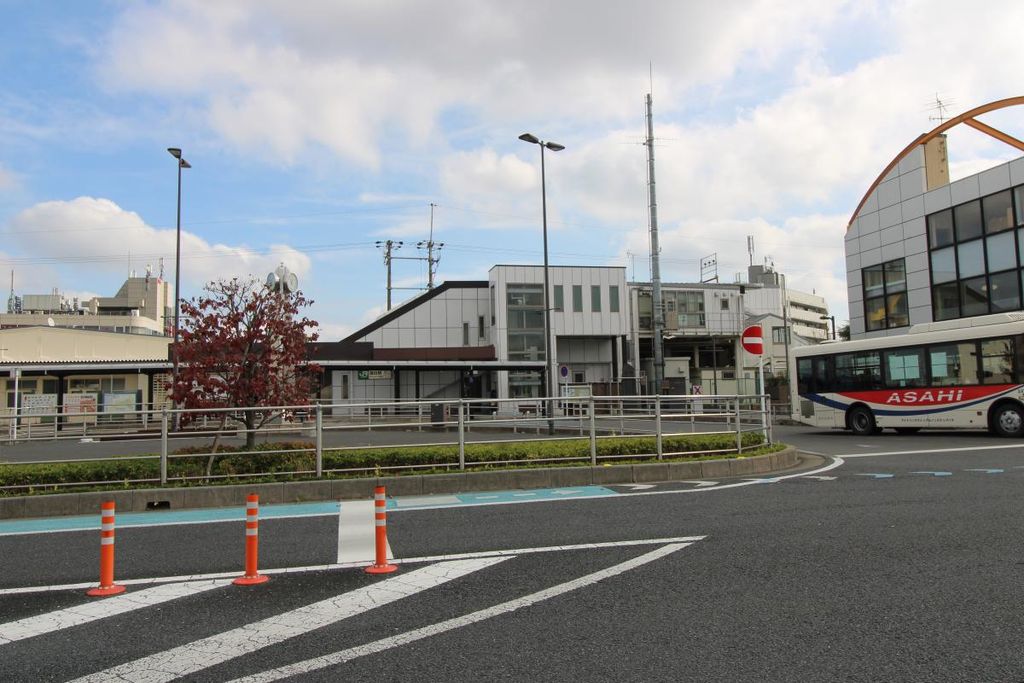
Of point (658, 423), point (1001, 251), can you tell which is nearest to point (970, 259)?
point (1001, 251)

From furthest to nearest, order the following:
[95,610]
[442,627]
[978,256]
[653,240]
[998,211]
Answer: [653,240] → [978,256] → [998,211] → [95,610] → [442,627]

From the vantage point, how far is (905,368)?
21172 mm

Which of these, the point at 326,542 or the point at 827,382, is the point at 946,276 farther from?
the point at 326,542

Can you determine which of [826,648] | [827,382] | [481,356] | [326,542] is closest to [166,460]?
[326,542]

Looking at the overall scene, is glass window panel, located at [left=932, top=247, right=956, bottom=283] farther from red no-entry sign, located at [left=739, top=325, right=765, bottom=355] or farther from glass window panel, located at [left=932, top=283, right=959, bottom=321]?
red no-entry sign, located at [left=739, top=325, right=765, bottom=355]

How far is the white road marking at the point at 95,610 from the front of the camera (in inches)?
205

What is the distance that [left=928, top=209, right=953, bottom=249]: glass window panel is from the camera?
29.7m

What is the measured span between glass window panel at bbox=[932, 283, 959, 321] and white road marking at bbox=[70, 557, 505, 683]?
29.0 metres

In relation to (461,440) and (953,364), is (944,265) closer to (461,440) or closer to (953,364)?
(953,364)

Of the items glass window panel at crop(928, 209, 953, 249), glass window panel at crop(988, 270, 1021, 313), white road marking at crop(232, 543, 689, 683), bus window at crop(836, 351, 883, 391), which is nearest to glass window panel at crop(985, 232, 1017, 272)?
glass window panel at crop(988, 270, 1021, 313)

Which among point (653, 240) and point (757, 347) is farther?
point (653, 240)

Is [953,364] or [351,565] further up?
[953,364]

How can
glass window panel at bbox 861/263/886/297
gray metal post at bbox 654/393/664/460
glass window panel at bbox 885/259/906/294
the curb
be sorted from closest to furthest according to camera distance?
the curb → gray metal post at bbox 654/393/664/460 → glass window panel at bbox 885/259/906/294 → glass window panel at bbox 861/263/886/297

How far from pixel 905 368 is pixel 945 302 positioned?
1096cm
